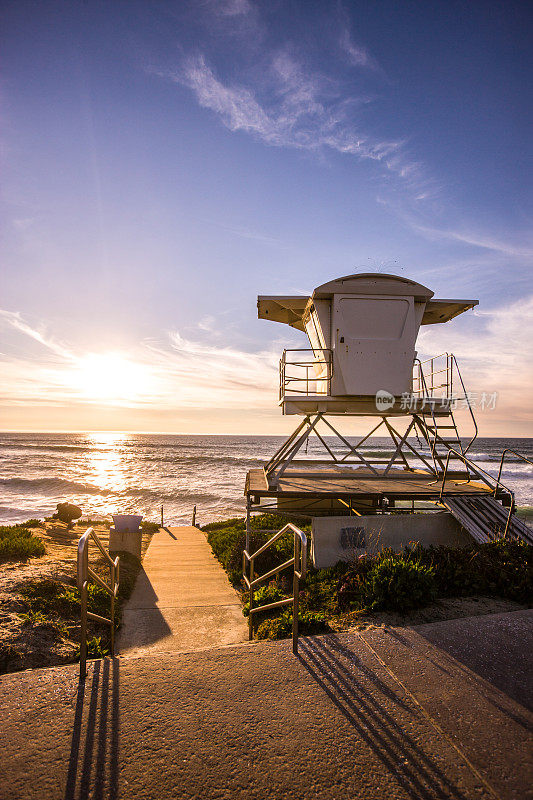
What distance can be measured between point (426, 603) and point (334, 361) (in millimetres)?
6556

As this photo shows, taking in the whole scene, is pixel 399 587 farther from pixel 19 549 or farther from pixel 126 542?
pixel 19 549

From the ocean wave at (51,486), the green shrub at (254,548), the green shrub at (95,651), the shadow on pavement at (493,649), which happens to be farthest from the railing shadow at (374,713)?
the ocean wave at (51,486)

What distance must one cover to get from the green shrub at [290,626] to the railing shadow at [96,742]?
8.24 ft

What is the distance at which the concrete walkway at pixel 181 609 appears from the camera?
6.71 metres

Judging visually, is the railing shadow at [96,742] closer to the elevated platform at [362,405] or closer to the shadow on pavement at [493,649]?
the shadow on pavement at [493,649]

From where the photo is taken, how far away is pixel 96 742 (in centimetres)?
312

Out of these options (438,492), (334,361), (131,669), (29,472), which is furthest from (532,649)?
(29,472)

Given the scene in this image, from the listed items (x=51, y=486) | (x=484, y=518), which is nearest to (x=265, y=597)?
(x=484, y=518)

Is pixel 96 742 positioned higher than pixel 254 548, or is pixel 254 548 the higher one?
pixel 96 742

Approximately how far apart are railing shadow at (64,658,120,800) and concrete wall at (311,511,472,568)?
6.73 metres

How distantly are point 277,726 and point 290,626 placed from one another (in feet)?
8.74

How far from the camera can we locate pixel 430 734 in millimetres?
3271

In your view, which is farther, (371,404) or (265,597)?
(371,404)

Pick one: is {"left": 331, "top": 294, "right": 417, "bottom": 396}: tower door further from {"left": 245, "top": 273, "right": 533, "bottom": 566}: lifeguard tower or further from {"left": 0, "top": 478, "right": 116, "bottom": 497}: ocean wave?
{"left": 0, "top": 478, "right": 116, "bottom": 497}: ocean wave
